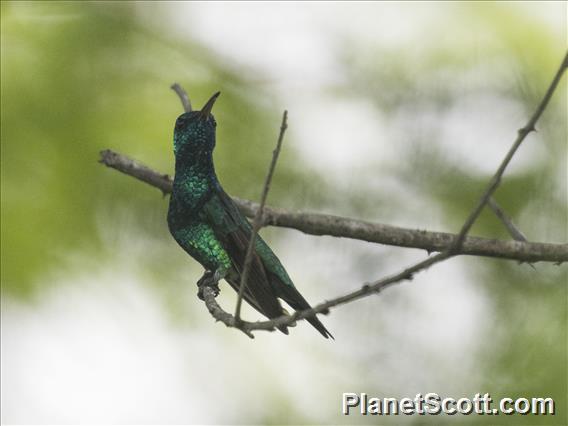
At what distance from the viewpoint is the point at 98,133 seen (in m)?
7.81

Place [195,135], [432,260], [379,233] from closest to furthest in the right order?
1. [432,260]
2. [195,135]
3. [379,233]

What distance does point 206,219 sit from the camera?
3771 millimetres

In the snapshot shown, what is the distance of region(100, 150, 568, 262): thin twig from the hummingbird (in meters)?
0.29

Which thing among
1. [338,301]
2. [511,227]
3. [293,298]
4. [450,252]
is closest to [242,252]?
[293,298]

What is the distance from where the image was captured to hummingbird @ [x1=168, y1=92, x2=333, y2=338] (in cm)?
374

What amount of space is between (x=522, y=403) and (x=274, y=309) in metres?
3.09

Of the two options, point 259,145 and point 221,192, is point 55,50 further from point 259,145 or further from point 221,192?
point 221,192

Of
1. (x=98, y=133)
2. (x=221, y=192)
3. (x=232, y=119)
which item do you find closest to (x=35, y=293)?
(x=98, y=133)

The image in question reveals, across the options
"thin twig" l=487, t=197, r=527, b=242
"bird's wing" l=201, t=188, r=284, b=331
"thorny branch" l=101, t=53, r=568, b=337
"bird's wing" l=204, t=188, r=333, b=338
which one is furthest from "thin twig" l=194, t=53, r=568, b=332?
"thin twig" l=487, t=197, r=527, b=242

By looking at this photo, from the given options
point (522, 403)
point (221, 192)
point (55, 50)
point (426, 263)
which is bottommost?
point (426, 263)

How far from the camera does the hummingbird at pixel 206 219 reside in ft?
12.3

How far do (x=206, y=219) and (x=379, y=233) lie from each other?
0.85m

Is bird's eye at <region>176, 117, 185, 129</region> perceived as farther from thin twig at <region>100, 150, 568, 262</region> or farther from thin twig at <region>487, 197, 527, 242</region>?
thin twig at <region>487, 197, 527, 242</region>

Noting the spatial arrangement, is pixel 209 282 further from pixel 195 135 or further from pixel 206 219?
pixel 195 135
